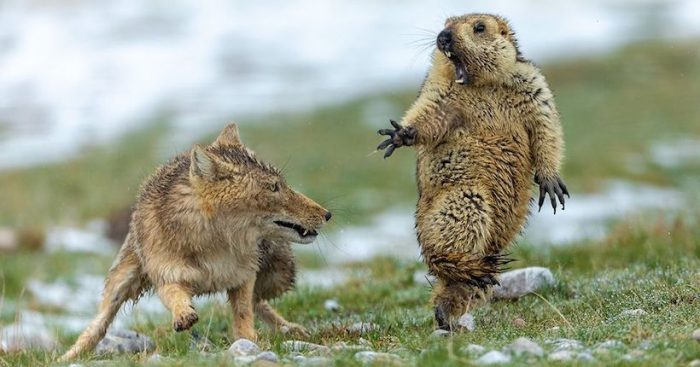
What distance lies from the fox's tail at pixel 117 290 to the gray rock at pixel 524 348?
376 cm

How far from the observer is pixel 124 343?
350 inches

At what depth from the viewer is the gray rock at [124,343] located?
28.5 ft

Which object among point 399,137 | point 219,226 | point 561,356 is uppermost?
point 399,137

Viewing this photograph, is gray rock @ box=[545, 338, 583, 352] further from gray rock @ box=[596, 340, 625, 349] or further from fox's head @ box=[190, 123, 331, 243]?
fox's head @ box=[190, 123, 331, 243]

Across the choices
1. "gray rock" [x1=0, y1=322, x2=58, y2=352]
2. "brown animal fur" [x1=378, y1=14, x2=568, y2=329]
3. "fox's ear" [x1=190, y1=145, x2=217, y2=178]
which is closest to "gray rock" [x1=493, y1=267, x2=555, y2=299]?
"brown animal fur" [x1=378, y1=14, x2=568, y2=329]

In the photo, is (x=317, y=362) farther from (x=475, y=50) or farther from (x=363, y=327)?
(x=475, y=50)

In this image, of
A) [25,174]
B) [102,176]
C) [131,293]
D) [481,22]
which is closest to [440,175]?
[481,22]

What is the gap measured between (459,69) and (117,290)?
3.41m

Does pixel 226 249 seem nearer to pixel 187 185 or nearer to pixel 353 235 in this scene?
pixel 187 185

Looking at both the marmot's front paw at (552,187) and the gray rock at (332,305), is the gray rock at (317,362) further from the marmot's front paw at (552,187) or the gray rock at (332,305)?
the gray rock at (332,305)

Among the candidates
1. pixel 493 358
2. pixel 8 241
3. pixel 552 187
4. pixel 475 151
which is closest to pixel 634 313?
pixel 552 187

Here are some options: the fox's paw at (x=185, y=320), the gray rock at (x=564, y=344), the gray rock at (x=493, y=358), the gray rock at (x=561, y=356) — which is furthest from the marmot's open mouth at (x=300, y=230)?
the gray rock at (x=561, y=356)

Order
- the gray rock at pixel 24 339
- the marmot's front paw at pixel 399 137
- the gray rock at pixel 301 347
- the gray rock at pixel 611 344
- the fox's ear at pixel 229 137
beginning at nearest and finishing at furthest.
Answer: the gray rock at pixel 611 344, the gray rock at pixel 301 347, the marmot's front paw at pixel 399 137, the fox's ear at pixel 229 137, the gray rock at pixel 24 339

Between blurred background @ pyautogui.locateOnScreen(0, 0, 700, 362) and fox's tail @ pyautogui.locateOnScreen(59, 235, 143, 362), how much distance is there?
1.81 m
